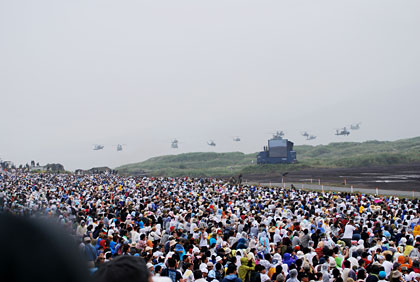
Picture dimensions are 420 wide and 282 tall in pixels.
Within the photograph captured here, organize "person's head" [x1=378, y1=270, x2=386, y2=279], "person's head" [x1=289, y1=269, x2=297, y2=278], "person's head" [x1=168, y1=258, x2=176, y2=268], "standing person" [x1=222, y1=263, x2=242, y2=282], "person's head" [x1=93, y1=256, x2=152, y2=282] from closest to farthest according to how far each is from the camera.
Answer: "person's head" [x1=93, y1=256, x2=152, y2=282] < "standing person" [x1=222, y1=263, x2=242, y2=282] < "person's head" [x1=289, y1=269, x2=297, y2=278] < "person's head" [x1=378, y1=270, x2=386, y2=279] < "person's head" [x1=168, y1=258, x2=176, y2=268]

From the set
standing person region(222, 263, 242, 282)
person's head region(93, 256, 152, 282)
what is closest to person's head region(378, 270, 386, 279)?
standing person region(222, 263, 242, 282)

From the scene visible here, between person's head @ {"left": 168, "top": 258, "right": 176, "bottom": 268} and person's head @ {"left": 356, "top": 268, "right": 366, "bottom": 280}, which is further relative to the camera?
person's head @ {"left": 168, "top": 258, "right": 176, "bottom": 268}

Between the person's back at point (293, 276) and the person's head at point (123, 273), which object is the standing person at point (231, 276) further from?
the person's head at point (123, 273)

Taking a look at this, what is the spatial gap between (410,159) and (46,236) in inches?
3055

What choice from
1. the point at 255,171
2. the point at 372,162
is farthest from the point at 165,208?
the point at 372,162

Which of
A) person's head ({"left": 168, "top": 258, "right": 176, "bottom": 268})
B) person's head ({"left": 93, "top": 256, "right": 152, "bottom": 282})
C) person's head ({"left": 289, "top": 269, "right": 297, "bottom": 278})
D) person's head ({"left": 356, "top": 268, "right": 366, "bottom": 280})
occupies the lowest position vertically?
person's head ({"left": 356, "top": 268, "right": 366, "bottom": 280})

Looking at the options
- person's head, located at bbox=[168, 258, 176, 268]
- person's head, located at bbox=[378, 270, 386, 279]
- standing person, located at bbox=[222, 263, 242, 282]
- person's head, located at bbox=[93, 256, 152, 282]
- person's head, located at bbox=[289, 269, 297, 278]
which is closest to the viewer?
person's head, located at bbox=[93, 256, 152, 282]

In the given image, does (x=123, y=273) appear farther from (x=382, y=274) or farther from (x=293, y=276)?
(x=382, y=274)

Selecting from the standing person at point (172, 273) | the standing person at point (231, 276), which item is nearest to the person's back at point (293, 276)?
the standing person at point (231, 276)

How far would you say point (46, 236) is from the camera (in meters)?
1.00

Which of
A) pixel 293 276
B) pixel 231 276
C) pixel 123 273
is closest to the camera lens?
pixel 123 273

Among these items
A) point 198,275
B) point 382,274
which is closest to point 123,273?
point 198,275

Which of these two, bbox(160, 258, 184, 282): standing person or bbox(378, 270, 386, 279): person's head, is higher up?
bbox(160, 258, 184, 282): standing person

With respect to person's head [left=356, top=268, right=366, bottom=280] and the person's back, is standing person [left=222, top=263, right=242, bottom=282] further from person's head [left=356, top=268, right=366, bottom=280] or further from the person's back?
person's head [left=356, top=268, right=366, bottom=280]
